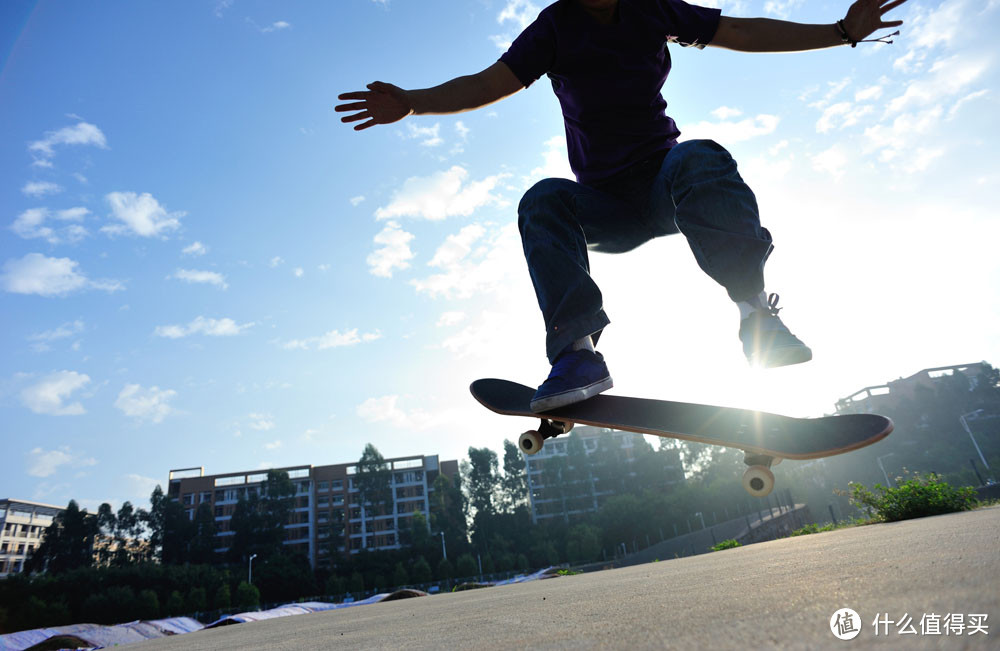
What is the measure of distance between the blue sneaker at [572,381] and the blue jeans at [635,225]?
0.24ft

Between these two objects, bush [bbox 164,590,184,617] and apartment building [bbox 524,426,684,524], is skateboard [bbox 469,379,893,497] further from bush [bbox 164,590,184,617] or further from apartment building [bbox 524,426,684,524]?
apartment building [bbox 524,426,684,524]

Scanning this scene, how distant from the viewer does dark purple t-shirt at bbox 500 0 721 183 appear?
223 cm

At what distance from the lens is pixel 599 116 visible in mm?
2254

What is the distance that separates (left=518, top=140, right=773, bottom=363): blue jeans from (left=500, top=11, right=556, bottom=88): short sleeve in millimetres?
471

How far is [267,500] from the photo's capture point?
191 feet

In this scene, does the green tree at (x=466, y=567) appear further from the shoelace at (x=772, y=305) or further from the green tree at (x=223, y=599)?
the shoelace at (x=772, y=305)

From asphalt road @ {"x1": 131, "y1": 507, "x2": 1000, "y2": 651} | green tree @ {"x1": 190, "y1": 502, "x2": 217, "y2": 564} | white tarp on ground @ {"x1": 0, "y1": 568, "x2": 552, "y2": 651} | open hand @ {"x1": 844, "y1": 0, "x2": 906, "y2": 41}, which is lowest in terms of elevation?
white tarp on ground @ {"x1": 0, "y1": 568, "x2": 552, "y2": 651}

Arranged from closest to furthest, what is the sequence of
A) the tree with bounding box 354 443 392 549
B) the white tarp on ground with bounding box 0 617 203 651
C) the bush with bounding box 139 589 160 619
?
the white tarp on ground with bounding box 0 617 203 651, the bush with bounding box 139 589 160 619, the tree with bounding box 354 443 392 549

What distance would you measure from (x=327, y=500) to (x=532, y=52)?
73789mm

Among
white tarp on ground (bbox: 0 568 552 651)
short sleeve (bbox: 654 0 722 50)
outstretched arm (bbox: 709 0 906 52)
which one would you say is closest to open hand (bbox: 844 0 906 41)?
outstretched arm (bbox: 709 0 906 52)

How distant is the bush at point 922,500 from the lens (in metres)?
6.76

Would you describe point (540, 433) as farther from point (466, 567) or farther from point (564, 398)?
point (466, 567)

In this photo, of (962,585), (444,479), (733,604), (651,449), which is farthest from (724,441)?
(651,449)

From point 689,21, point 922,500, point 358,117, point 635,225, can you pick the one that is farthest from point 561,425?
point 922,500
